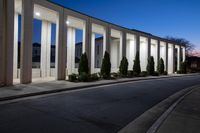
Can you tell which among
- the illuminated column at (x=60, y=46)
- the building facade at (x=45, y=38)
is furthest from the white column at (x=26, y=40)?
the illuminated column at (x=60, y=46)

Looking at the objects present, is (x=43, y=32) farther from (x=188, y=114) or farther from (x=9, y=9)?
(x=188, y=114)

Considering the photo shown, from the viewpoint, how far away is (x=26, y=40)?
1293 centimetres

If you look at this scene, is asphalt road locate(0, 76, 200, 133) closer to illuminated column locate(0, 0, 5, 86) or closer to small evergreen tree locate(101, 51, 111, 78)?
illuminated column locate(0, 0, 5, 86)

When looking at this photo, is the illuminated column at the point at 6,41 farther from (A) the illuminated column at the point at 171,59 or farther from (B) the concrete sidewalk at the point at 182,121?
(A) the illuminated column at the point at 171,59

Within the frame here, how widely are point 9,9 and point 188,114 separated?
34.5 ft

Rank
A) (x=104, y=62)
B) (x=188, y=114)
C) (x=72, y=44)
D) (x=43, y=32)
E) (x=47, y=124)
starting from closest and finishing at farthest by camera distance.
A: 1. (x=47, y=124)
2. (x=188, y=114)
3. (x=43, y=32)
4. (x=104, y=62)
5. (x=72, y=44)

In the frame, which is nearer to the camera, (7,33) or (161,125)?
(161,125)

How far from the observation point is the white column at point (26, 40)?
1273cm

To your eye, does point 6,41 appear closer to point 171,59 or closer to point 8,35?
point 8,35

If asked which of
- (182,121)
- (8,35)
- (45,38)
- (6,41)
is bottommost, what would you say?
(182,121)

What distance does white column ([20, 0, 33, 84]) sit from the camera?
12.7 metres

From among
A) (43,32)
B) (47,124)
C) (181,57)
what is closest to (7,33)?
(43,32)

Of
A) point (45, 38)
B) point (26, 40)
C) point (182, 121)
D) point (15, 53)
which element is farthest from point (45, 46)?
point (182, 121)

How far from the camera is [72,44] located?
2167cm
